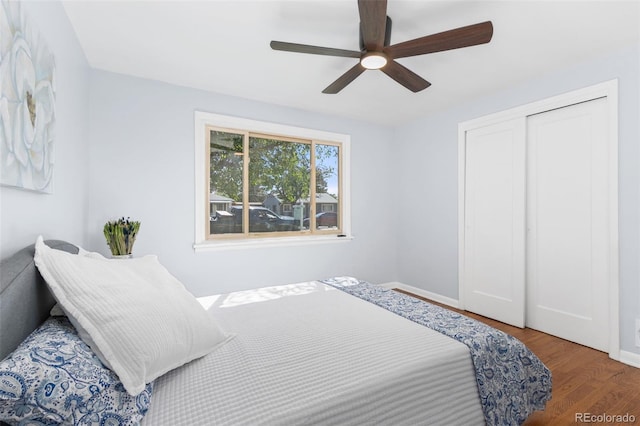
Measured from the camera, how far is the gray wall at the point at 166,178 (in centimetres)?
283

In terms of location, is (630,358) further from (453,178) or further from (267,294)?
(267,294)

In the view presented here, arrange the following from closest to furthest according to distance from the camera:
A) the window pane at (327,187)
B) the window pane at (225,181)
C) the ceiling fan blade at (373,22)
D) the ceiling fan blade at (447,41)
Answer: the ceiling fan blade at (373,22) < the ceiling fan blade at (447,41) < the window pane at (225,181) < the window pane at (327,187)

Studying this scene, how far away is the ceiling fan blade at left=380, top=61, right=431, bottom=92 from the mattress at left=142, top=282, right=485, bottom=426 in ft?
5.71

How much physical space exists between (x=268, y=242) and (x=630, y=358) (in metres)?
3.40

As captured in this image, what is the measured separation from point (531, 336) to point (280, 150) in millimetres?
3349

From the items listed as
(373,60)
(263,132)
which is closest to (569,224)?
(373,60)

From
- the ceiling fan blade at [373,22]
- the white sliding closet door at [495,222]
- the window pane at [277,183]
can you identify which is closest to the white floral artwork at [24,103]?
the ceiling fan blade at [373,22]

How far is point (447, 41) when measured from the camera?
75.2 inches

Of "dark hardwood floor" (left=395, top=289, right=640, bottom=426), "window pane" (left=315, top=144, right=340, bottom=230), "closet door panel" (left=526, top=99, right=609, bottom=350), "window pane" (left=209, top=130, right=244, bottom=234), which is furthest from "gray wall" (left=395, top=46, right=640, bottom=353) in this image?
"window pane" (left=209, top=130, right=244, bottom=234)

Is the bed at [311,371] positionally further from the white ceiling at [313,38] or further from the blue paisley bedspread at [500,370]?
the white ceiling at [313,38]

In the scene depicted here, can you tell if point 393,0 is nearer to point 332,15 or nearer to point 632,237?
point 332,15

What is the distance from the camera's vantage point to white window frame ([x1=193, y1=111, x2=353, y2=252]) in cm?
326

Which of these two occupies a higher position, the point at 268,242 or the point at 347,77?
the point at 347,77

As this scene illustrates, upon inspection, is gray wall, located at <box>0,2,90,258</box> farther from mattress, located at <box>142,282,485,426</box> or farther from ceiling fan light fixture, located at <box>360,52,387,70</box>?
ceiling fan light fixture, located at <box>360,52,387,70</box>
